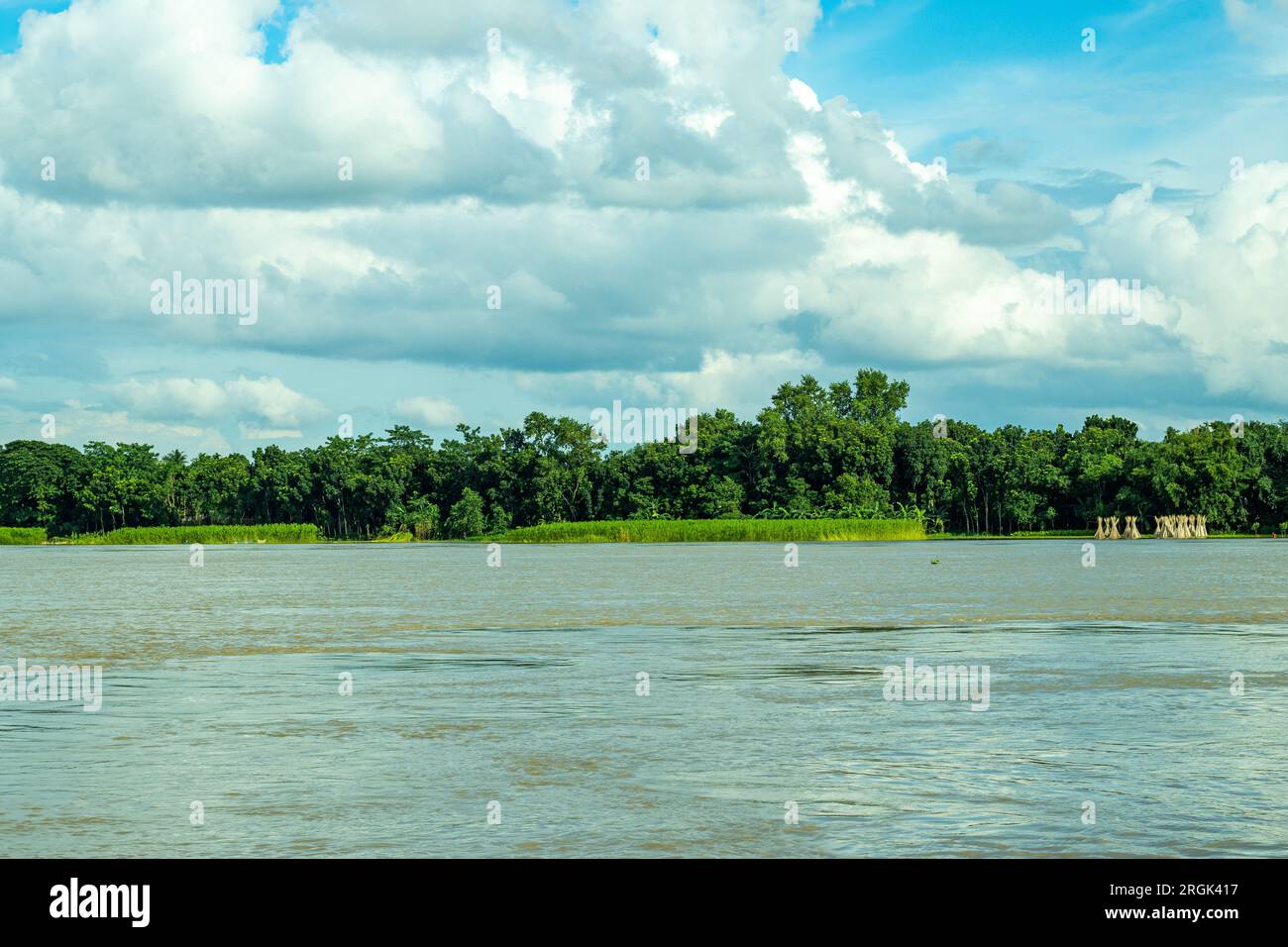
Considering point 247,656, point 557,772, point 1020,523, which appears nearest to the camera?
point 557,772

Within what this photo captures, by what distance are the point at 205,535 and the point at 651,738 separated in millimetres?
131827

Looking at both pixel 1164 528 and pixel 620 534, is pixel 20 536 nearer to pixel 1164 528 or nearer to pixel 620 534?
pixel 620 534

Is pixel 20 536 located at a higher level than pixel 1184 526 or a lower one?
higher

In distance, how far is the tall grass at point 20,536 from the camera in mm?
147875

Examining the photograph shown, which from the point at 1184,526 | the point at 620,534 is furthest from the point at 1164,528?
the point at 620,534

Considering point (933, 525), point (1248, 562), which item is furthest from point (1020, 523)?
point (1248, 562)

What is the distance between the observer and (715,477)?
138000 mm

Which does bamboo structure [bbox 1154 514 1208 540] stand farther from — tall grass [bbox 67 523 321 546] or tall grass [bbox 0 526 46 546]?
tall grass [bbox 0 526 46 546]

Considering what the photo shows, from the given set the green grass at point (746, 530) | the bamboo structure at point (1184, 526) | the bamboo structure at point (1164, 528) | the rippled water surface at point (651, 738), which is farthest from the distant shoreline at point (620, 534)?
the rippled water surface at point (651, 738)

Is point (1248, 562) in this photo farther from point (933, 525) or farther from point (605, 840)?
point (933, 525)

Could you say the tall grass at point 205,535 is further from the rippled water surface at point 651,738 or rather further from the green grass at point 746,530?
the rippled water surface at point 651,738

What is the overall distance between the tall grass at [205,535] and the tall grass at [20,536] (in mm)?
5544
